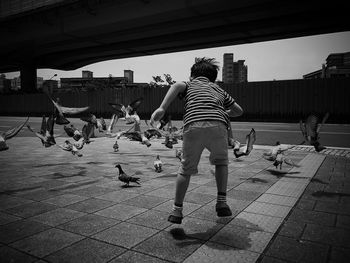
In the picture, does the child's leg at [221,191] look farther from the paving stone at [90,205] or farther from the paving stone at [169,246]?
the paving stone at [90,205]

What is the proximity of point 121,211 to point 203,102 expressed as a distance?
179cm

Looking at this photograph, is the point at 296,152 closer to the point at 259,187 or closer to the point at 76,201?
the point at 259,187

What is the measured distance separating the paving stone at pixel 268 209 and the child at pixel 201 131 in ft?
2.39

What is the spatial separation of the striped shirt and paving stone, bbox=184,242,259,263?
4.44 feet

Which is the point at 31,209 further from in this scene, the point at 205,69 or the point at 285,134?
the point at 285,134

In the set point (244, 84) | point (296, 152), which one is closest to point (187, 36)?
point (244, 84)

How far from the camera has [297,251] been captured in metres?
2.76

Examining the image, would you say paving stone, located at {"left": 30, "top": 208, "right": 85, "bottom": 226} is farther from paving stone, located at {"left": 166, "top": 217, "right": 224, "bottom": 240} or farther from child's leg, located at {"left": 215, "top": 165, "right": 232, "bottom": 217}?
child's leg, located at {"left": 215, "top": 165, "right": 232, "bottom": 217}

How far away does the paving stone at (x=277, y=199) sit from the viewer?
14.0 ft

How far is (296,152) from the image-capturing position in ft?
30.7

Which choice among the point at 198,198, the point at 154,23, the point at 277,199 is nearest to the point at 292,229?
the point at 277,199

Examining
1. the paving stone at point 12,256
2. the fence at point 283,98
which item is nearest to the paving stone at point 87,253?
the paving stone at point 12,256

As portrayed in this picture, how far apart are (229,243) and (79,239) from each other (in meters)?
1.51

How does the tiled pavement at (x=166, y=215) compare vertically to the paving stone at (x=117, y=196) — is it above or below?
above
